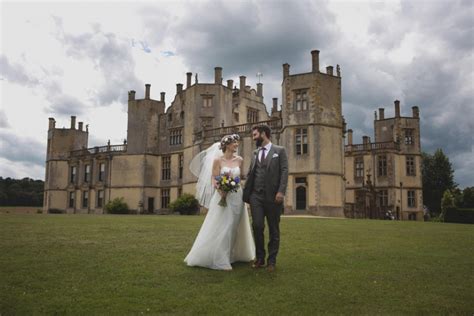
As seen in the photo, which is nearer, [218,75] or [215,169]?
[215,169]

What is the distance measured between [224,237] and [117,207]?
124 ft

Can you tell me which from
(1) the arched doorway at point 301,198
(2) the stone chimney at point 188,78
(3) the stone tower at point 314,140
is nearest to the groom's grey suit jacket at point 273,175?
(3) the stone tower at point 314,140

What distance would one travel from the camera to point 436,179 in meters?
57.1

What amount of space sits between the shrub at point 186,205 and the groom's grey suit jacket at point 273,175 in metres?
29.8

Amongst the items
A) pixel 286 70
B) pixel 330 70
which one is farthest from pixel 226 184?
pixel 330 70

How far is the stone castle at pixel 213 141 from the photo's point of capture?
31.2 meters

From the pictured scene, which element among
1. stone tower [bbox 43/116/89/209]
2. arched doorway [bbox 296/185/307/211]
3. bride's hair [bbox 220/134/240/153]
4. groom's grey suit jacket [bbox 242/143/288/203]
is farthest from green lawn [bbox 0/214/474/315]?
stone tower [bbox 43/116/89/209]

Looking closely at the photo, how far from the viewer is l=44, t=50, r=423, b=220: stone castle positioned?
31247mm

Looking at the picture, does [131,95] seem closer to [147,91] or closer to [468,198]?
[147,91]

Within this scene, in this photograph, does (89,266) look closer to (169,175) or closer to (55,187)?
(169,175)

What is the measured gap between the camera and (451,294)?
17.4 feet

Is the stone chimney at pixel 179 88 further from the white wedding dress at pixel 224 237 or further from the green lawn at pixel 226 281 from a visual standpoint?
the white wedding dress at pixel 224 237

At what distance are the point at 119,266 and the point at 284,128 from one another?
26048 mm

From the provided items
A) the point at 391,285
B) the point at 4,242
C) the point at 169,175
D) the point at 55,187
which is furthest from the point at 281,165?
the point at 55,187
